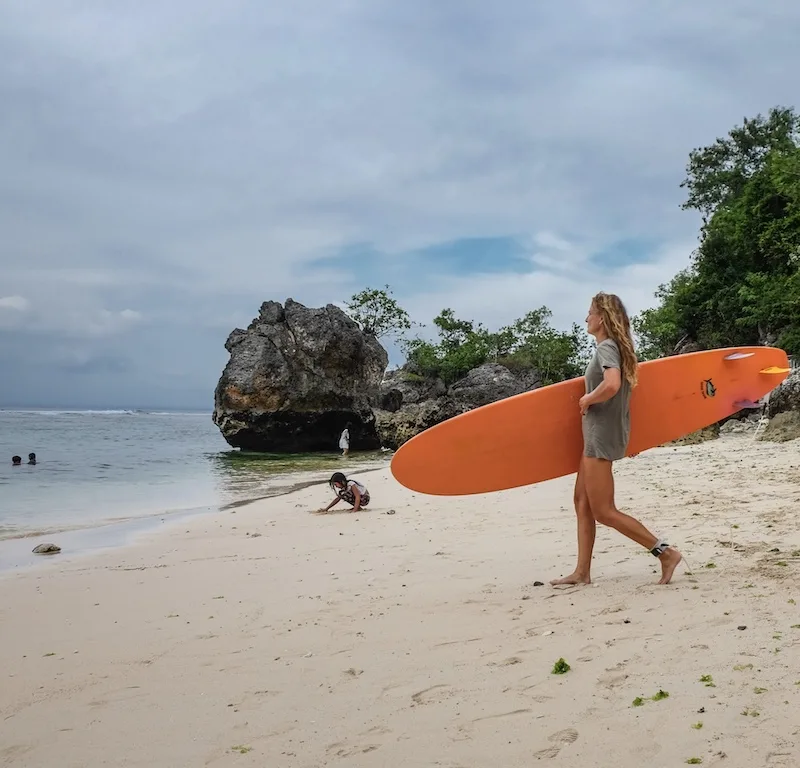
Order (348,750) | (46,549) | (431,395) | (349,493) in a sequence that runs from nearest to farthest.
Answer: (348,750), (46,549), (349,493), (431,395)

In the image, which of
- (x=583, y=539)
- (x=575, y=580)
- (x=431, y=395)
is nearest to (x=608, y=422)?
(x=583, y=539)

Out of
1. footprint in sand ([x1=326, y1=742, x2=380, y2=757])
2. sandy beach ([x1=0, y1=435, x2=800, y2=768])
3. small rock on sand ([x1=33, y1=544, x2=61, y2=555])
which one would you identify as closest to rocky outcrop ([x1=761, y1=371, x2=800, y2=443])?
sandy beach ([x1=0, y1=435, x2=800, y2=768])

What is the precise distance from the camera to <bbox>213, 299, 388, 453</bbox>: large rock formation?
29.1 metres

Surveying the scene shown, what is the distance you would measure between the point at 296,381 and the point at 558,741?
92.4 ft

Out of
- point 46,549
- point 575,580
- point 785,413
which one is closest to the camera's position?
point 575,580

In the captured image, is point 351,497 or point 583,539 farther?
point 351,497

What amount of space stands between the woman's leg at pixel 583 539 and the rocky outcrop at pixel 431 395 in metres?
23.7

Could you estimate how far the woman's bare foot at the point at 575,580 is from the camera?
3.87 metres

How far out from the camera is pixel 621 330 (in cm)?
378

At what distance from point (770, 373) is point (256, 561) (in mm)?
4180

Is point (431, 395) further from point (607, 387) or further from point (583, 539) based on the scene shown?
point (607, 387)

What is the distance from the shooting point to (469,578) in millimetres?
4402

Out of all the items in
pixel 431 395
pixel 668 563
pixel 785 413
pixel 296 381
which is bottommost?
pixel 668 563

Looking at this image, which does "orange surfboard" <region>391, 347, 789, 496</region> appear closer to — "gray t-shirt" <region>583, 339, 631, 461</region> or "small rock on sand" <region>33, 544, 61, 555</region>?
"gray t-shirt" <region>583, 339, 631, 461</region>
